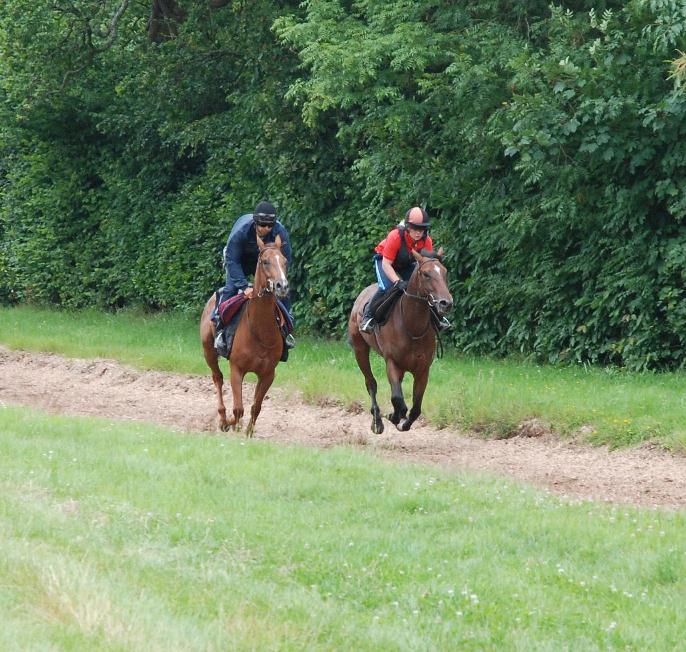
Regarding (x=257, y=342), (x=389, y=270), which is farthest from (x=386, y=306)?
(x=257, y=342)

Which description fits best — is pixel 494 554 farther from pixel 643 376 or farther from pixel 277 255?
pixel 643 376

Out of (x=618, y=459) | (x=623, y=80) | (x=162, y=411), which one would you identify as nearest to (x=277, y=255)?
(x=618, y=459)

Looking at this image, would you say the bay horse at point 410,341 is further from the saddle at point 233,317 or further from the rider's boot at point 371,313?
the saddle at point 233,317

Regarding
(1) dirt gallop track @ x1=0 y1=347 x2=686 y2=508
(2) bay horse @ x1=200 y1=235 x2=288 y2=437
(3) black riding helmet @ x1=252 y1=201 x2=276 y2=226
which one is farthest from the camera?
(2) bay horse @ x1=200 y1=235 x2=288 y2=437

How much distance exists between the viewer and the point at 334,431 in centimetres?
1666

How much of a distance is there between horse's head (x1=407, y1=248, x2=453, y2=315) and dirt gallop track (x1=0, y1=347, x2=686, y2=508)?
5.91 feet

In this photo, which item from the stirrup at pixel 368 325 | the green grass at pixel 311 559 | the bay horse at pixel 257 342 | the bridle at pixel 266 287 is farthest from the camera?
the stirrup at pixel 368 325

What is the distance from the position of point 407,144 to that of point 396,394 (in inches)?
345

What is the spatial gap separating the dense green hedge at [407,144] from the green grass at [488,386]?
127 centimetres

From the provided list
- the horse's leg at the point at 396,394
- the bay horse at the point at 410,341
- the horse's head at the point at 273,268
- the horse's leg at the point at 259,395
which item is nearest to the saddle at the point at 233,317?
the horse's leg at the point at 259,395

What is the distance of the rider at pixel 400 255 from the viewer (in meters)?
14.9

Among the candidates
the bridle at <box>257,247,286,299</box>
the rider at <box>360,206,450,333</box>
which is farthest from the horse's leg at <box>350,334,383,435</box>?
the bridle at <box>257,247,286,299</box>

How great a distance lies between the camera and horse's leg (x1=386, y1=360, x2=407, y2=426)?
15.1 metres

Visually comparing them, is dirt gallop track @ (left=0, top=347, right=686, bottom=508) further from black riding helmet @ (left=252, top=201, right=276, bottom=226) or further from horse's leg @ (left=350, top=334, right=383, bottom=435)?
black riding helmet @ (left=252, top=201, right=276, bottom=226)
